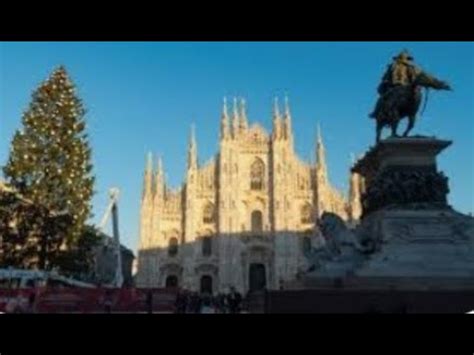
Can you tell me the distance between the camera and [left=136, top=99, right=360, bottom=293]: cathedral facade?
52500 millimetres

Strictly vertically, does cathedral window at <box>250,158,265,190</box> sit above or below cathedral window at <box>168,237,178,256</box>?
above

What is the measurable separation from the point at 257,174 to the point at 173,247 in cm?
854

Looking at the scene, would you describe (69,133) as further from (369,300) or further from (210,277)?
(210,277)

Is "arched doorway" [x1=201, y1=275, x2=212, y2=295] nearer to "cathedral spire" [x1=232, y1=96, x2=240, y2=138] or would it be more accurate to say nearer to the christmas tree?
"cathedral spire" [x1=232, y1=96, x2=240, y2=138]

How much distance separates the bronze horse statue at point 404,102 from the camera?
16422 millimetres

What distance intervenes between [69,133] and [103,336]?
990 inches

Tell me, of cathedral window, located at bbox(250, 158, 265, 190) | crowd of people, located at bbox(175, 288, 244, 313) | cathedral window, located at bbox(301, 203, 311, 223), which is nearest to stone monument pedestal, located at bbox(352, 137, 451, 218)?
Result: crowd of people, located at bbox(175, 288, 244, 313)

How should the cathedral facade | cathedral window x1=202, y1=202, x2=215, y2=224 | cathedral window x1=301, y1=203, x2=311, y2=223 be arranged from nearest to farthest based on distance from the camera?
the cathedral facade → cathedral window x1=202, y1=202, x2=215, y2=224 → cathedral window x1=301, y1=203, x2=311, y2=223

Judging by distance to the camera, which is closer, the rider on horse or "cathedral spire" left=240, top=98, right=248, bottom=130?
the rider on horse

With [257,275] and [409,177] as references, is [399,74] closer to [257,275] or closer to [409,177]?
[409,177]

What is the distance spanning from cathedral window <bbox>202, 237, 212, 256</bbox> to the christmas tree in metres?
23.1

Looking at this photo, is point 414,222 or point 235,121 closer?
point 414,222

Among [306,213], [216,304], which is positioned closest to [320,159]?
[306,213]

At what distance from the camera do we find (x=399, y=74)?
1673 cm
